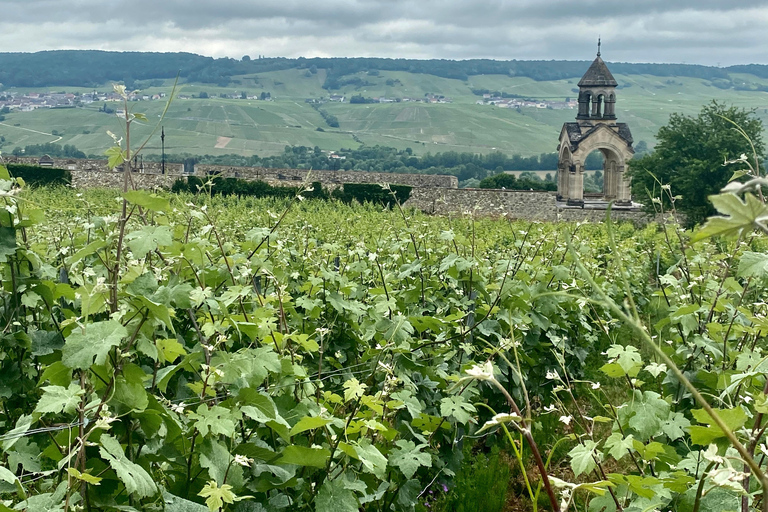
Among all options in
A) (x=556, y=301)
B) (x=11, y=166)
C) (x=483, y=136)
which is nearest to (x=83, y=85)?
(x=483, y=136)

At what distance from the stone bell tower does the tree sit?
2915 mm

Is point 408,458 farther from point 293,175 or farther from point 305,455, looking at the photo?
point 293,175

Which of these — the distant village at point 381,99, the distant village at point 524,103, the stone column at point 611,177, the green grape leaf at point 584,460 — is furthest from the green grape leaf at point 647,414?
the distant village at point 381,99

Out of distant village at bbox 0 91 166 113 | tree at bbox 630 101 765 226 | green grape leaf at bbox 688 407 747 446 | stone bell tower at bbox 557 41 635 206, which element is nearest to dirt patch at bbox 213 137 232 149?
distant village at bbox 0 91 166 113

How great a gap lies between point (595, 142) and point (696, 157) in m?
5.21

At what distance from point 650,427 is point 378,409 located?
2.80 feet

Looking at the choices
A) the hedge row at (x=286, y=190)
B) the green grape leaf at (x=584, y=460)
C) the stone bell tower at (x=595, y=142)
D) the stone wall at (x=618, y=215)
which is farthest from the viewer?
the stone bell tower at (x=595, y=142)

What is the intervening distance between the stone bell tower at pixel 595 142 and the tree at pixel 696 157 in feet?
9.56

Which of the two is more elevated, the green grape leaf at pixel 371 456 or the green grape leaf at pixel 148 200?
the green grape leaf at pixel 148 200

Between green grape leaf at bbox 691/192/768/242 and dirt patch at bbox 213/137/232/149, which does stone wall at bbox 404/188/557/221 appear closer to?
green grape leaf at bbox 691/192/768/242

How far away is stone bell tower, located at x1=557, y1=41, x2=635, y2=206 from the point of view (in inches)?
1275

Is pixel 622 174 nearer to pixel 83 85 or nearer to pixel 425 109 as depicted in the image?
pixel 425 109

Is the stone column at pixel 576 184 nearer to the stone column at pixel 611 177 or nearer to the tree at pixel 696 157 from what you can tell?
the stone column at pixel 611 177

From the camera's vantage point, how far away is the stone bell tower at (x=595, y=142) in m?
32.4
